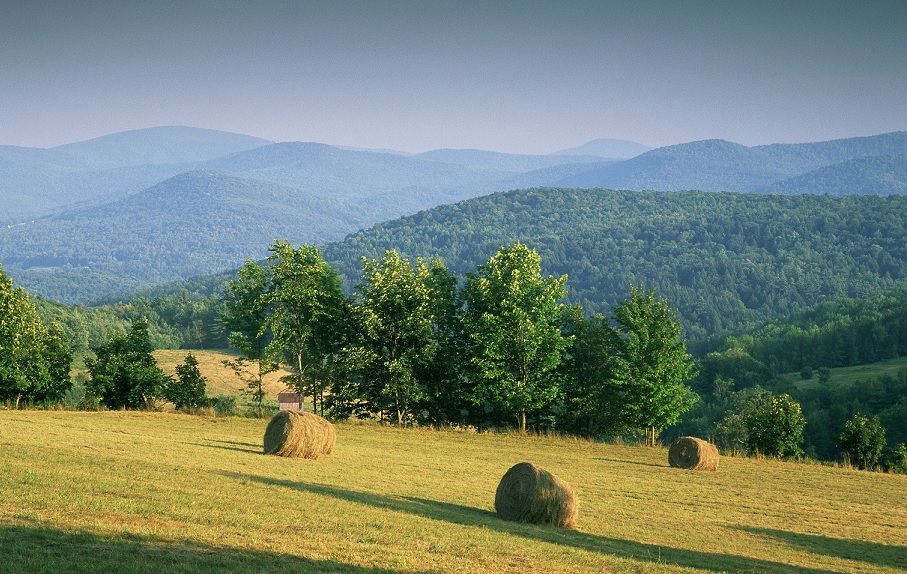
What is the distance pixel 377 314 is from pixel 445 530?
3404 centimetres

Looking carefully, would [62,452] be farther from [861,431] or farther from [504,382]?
[861,431]

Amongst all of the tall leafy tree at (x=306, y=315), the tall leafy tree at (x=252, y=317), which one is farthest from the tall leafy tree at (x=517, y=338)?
the tall leafy tree at (x=252, y=317)

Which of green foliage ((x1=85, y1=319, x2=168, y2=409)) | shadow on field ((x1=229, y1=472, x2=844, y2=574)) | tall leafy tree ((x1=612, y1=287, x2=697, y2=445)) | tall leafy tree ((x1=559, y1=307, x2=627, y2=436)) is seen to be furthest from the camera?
tall leafy tree ((x1=559, y1=307, x2=627, y2=436))

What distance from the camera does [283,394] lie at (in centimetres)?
5209

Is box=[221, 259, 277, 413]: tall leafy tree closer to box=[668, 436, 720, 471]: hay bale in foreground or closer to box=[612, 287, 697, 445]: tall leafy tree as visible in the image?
box=[612, 287, 697, 445]: tall leafy tree

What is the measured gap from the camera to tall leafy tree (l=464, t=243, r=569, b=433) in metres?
48.4

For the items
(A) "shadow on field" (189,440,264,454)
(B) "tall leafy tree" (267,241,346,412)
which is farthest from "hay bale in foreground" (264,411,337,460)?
(B) "tall leafy tree" (267,241,346,412)

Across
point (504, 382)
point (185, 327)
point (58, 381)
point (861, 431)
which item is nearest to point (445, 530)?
point (504, 382)

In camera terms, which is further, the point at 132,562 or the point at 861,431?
the point at 861,431

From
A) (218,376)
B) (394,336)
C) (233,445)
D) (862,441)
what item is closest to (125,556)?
(233,445)

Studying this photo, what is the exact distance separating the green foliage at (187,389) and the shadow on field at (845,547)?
37027 millimetres

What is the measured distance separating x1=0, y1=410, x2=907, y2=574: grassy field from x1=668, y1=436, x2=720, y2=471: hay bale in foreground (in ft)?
3.06

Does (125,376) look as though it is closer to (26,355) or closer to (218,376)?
(26,355)

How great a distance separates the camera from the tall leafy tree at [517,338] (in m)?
48.4
